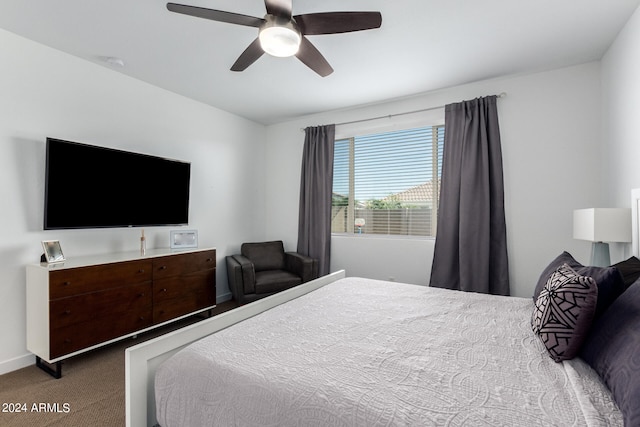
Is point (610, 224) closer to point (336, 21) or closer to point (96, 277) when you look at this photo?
point (336, 21)

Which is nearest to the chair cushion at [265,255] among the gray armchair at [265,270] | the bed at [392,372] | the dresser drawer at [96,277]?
the gray armchair at [265,270]

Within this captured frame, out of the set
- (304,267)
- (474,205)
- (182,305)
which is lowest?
(182,305)

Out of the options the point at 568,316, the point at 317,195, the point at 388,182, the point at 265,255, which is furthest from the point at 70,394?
the point at 388,182

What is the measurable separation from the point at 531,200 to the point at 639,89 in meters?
1.25

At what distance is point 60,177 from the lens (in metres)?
2.44

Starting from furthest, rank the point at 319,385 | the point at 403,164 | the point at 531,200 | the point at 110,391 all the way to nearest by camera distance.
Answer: the point at 403,164 < the point at 531,200 < the point at 110,391 < the point at 319,385

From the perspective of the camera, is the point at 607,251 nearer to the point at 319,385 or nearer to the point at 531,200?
the point at 531,200

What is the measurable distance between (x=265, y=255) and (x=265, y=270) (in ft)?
0.69

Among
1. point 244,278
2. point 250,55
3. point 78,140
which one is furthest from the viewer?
point 244,278

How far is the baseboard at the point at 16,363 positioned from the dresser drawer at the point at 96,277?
28.2 inches

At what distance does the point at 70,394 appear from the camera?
2.01 m

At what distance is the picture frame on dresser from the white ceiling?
1.64 meters

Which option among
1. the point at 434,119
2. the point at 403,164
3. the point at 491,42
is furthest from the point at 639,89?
the point at 403,164

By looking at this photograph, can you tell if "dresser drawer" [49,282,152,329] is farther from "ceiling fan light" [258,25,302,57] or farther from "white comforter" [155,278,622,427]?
"ceiling fan light" [258,25,302,57]
